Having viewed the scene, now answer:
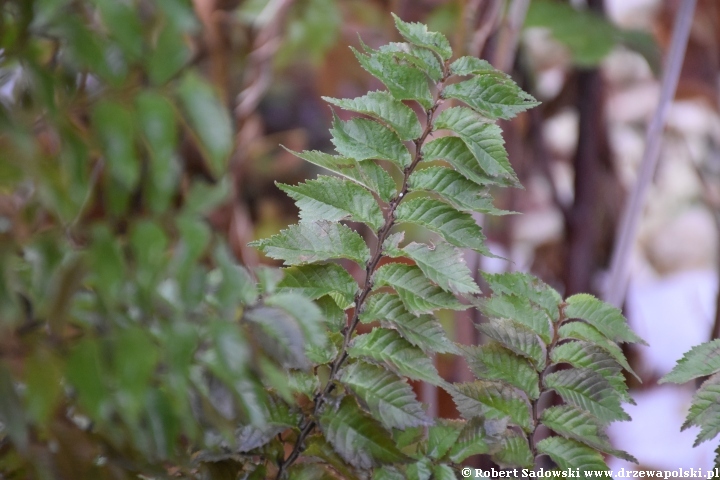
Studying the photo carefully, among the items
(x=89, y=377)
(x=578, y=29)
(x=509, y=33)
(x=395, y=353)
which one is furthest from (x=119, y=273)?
(x=578, y=29)

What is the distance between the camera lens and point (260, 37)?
0.93 metres

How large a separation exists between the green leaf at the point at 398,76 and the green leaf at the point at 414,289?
7 centimetres

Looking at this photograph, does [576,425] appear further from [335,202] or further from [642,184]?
[642,184]

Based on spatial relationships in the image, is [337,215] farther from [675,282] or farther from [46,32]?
[675,282]

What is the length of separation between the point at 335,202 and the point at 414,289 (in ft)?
0.16

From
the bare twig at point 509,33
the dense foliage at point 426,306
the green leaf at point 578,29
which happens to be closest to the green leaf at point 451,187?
the dense foliage at point 426,306

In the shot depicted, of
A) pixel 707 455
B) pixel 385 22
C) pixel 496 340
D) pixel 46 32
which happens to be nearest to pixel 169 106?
pixel 46 32

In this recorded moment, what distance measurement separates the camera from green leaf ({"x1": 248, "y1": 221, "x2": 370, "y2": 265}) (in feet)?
0.94

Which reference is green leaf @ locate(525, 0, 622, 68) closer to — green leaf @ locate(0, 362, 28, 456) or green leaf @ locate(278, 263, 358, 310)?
green leaf @ locate(278, 263, 358, 310)

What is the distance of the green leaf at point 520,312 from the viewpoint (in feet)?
0.99

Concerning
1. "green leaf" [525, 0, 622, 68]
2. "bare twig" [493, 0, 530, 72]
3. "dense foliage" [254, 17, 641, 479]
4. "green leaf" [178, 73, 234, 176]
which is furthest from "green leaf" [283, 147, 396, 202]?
"green leaf" [525, 0, 622, 68]

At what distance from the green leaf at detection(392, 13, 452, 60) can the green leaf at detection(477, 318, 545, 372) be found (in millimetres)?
112

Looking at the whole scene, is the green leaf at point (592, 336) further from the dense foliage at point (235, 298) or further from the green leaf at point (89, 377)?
the green leaf at point (89, 377)

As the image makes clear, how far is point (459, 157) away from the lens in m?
0.29
